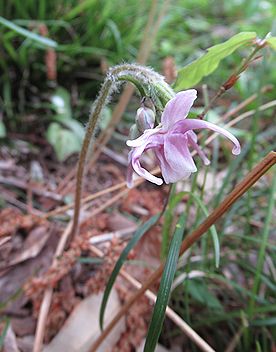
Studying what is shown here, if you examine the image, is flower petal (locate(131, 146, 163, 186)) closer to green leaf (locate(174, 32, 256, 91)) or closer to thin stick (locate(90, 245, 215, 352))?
green leaf (locate(174, 32, 256, 91))

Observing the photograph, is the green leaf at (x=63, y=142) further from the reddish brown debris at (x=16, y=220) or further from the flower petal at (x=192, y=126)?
the flower petal at (x=192, y=126)

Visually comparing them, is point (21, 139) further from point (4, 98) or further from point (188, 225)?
point (188, 225)

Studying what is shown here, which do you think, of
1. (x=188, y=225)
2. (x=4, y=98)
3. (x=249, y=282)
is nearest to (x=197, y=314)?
(x=249, y=282)

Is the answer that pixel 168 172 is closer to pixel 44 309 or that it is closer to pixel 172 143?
pixel 172 143

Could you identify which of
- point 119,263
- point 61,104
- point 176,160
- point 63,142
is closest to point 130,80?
point 176,160

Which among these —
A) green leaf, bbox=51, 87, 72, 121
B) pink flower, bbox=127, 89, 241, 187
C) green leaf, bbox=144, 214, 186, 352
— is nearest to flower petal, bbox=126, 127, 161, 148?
pink flower, bbox=127, 89, 241, 187

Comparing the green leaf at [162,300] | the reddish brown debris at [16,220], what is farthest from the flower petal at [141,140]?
the reddish brown debris at [16,220]
